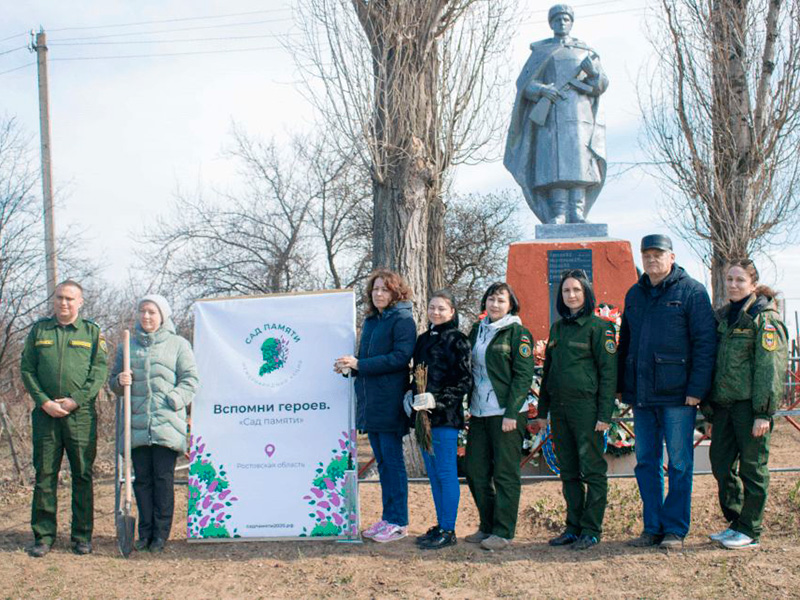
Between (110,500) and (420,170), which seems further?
(420,170)

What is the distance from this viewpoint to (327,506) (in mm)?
4727

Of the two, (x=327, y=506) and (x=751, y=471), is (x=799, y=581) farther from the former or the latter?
(x=327, y=506)

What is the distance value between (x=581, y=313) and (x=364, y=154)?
3.41 metres

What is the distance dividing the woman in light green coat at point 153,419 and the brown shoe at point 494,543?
1864 millimetres

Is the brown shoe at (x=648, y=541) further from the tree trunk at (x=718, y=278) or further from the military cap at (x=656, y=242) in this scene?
the tree trunk at (x=718, y=278)

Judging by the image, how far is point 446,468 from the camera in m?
4.42

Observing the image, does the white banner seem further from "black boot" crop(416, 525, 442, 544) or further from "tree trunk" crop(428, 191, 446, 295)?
"tree trunk" crop(428, 191, 446, 295)

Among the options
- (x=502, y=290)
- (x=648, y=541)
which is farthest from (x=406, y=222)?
(x=648, y=541)

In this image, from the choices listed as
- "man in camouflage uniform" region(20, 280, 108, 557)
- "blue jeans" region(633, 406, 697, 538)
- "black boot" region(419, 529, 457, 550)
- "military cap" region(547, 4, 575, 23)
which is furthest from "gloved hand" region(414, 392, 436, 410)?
"military cap" region(547, 4, 575, 23)

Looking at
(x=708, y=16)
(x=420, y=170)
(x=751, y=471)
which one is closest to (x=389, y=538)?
(x=751, y=471)

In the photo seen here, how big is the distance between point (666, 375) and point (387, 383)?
60.5 inches

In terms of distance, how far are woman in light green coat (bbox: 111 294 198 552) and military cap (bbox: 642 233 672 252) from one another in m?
2.81

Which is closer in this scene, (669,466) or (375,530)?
(669,466)

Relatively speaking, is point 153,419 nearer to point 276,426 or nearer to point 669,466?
point 276,426
